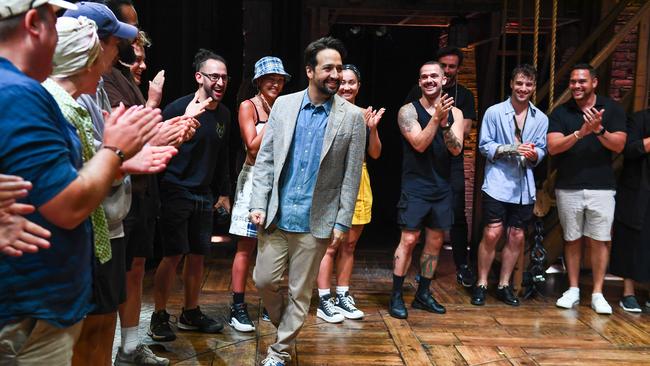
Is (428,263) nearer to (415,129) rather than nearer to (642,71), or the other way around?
(415,129)

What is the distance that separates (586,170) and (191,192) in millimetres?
2592

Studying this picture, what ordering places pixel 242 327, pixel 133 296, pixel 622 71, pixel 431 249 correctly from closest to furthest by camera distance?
1. pixel 133 296
2. pixel 242 327
3. pixel 431 249
4. pixel 622 71

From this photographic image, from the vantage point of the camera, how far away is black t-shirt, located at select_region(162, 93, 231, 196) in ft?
10.9

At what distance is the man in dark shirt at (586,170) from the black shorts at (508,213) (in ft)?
0.85

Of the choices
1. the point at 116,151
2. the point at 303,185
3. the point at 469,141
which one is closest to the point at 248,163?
the point at 303,185

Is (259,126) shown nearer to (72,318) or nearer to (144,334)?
(144,334)

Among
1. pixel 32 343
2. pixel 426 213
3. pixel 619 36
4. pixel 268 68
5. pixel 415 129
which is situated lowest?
pixel 426 213

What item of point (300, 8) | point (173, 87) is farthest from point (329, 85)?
point (300, 8)

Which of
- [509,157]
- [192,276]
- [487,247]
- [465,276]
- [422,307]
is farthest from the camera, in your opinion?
[465,276]

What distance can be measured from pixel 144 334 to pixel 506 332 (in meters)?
2.01

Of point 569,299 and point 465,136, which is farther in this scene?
point 465,136

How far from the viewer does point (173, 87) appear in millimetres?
5617

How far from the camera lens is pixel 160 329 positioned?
3404mm

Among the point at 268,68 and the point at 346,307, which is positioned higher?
the point at 268,68
